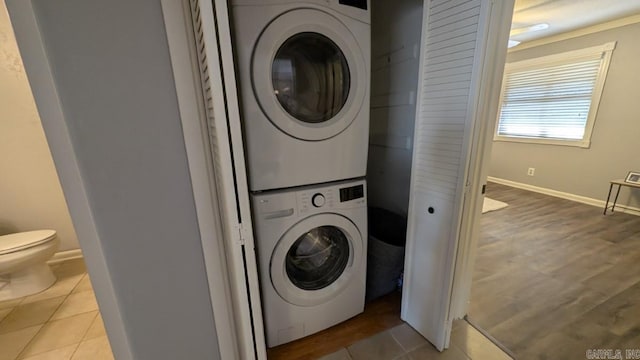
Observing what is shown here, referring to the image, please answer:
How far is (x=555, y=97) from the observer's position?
3494 mm

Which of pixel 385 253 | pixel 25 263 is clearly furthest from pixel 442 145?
pixel 25 263

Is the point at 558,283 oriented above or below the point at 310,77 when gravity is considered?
below

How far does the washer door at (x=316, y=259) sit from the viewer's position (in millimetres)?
1173

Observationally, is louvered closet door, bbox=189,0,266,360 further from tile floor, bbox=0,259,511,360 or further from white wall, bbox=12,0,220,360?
tile floor, bbox=0,259,511,360

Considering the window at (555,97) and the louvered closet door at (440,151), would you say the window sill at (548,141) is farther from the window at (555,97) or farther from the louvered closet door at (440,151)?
the louvered closet door at (440,151)

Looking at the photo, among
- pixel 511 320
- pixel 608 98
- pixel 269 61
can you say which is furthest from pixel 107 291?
pixel 608 98

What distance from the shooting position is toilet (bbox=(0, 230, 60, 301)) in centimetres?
154

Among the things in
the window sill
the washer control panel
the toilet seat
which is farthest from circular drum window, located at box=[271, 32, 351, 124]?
the window sill

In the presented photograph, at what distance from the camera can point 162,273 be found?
0.93 meters

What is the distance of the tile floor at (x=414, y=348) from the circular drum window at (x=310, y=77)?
1.22 m

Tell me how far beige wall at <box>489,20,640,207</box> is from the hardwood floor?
11.5 ft

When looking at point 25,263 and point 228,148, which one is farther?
point 25,263

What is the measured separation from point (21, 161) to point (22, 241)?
26.4 inches

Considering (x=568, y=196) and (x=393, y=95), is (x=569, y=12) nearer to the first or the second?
(x=568, y=196)
